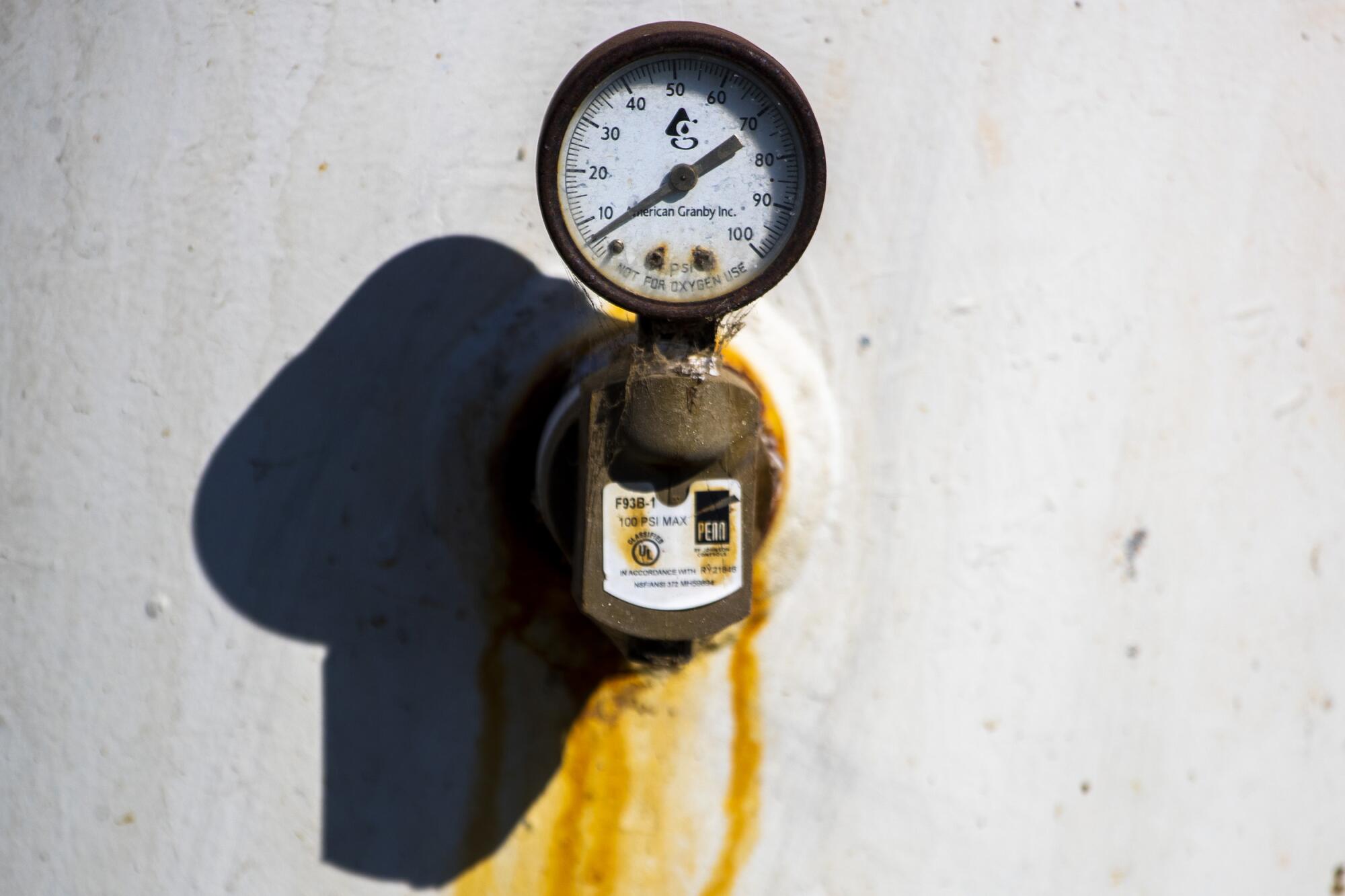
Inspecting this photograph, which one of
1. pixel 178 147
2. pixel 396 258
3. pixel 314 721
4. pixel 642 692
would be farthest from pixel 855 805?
pixel 178 147

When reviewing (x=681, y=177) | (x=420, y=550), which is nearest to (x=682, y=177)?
(x=681, y=177)

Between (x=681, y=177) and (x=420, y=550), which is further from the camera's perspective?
(x=420, y=550)

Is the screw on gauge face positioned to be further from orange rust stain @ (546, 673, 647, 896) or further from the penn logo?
orange rust stain @ (546, 673, 647, 896)

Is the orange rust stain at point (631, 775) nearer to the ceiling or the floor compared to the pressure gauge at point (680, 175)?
nearer to the floor

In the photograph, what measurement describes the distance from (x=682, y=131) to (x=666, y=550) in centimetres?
23

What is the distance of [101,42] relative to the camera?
640 mm

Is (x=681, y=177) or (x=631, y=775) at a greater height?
(x=681, y=177)

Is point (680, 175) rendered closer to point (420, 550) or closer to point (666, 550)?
point (666, 550)

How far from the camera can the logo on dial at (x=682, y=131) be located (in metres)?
0.53

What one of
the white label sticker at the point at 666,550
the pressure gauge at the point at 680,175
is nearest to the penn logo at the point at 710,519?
the white label sticker at the point at 666,550

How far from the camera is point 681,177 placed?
0.53 metres


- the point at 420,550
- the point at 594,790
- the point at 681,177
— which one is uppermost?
the point at 681,177

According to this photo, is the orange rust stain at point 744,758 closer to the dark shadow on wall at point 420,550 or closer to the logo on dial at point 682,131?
the dark shadow on wall at point 420,550

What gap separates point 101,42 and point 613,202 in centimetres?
37
